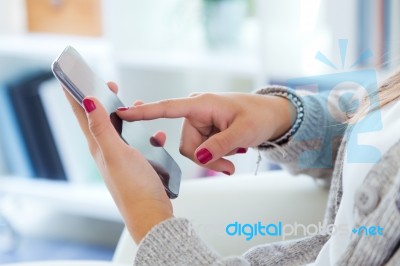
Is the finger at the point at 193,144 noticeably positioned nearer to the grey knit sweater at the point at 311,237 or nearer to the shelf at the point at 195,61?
Result: the grey knit sweater at the point at 311,237

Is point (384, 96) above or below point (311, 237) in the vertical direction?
above

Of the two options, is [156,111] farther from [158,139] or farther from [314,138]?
[314,138]

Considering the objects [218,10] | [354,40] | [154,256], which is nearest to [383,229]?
[154,256]

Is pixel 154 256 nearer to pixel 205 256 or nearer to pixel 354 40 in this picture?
pixel 205 256

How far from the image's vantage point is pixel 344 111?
2.53 ft

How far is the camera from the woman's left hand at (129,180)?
560 millimetres

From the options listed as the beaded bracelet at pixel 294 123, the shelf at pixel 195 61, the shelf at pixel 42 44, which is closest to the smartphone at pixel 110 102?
the beaded bracelet at pixel 294 123

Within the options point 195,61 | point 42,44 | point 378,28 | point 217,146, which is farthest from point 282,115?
point 42,44

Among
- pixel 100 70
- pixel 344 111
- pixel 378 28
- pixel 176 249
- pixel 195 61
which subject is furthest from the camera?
pixel 100 70

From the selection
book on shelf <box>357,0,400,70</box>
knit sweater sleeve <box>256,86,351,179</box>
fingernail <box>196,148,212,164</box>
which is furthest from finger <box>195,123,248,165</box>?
book on shelf <box>357,0,400,70</box>

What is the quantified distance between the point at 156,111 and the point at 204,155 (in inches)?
2.4

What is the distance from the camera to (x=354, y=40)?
1.13m

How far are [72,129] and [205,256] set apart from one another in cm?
103

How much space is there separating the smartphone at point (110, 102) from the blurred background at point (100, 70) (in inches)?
19.8
